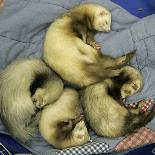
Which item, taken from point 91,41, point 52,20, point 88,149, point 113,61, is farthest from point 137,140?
point 52,20

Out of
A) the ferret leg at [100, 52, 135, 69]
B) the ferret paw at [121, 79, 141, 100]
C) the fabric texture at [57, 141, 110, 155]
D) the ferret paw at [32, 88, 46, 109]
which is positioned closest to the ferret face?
the ferret leg at [100, 52, 135, 69]

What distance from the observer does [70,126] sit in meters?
1.94

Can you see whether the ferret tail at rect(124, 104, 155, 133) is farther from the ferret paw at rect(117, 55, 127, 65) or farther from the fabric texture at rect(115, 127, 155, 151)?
the ferret paw at rect(117, 55, 127, 65)

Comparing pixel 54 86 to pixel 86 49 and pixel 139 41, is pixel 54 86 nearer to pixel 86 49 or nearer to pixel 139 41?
pixel 86 49

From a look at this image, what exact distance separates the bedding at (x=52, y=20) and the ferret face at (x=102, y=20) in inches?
2.3

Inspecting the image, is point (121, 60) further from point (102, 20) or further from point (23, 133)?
point (23, 133)

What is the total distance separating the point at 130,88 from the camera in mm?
1979

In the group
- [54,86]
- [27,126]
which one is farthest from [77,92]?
[27,126]

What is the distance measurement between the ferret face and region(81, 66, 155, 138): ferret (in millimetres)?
196

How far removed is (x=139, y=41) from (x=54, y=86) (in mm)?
406

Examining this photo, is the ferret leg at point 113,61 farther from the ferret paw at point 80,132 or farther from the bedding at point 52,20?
the ferret paw at point 80,132

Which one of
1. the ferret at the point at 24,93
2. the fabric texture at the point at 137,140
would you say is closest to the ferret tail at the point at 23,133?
the ferret at the point at 24,93

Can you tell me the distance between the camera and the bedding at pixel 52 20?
208 cm

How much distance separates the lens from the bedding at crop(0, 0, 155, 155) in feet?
6.82
